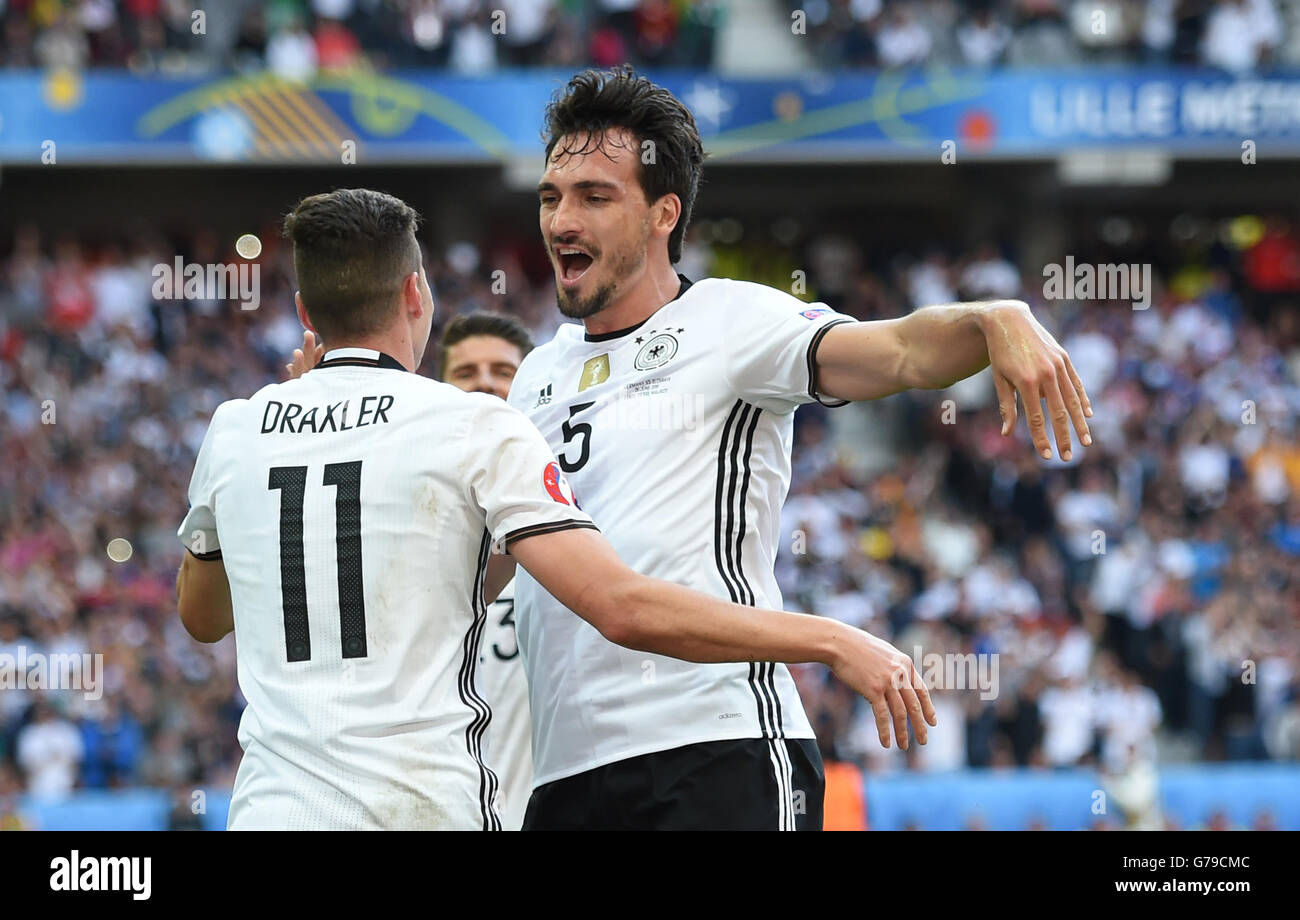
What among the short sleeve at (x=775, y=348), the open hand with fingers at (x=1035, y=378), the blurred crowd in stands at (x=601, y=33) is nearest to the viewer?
the open hand with fingers at (x=1035, y=378)

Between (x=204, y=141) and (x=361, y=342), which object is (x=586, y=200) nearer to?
(x=361, y=342)

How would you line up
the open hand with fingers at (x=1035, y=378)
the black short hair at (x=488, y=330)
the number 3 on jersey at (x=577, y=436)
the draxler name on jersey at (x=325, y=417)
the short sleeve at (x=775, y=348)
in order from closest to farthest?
the open hand with fingers at (x=1035, y=378) → the draxler name on jersey at (x=325, y=417) → the short sleeve at (x=775, y=348) → the number 3 on jersey at (x=577, y=436) → the black short hair at (x=488, y=330)

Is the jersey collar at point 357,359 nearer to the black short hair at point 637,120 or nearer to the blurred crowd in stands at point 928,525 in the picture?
the black short hair at point 637,120

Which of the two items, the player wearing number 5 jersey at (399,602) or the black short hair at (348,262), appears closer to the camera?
the player wearing number 5 jersey at (399,602)

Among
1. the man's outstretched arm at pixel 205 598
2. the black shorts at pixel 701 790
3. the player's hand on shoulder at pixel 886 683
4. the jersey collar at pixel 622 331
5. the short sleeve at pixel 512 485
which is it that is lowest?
the black shorts at pixel 701 790

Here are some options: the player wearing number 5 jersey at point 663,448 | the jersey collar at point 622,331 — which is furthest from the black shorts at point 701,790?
the jersey collar at point 622,331

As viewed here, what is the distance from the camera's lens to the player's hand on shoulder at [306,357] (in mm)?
3936

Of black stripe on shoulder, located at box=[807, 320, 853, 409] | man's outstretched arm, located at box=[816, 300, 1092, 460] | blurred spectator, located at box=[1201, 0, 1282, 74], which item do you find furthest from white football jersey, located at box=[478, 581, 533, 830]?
blurred spectator, located at box=[1201, 0, 1282, 74]

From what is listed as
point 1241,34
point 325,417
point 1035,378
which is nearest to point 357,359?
point 325,417

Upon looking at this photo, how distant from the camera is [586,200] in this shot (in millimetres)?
4234

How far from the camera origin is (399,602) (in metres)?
3.29

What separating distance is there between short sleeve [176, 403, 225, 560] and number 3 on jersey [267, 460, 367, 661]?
249mm

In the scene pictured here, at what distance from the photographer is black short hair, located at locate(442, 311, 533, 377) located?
569cm

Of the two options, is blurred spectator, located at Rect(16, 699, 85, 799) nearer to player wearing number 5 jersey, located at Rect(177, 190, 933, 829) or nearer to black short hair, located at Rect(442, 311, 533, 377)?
black short hair, located at Rect(442, 311, 533, 377)
